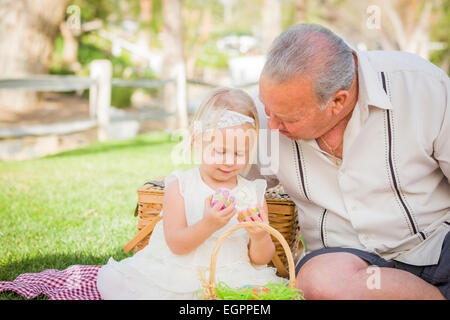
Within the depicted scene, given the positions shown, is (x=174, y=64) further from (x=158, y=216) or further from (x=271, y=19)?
(x=158, y=216)

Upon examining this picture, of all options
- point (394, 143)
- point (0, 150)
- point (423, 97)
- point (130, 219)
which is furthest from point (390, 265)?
point (0, 150)

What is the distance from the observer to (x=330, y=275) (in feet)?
7.22

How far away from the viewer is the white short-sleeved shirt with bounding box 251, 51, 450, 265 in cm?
235

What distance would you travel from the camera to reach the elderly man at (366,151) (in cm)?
223

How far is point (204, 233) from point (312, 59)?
0.89 meters

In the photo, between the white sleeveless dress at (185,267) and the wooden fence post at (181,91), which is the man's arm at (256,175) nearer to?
the white sleeveless dress at (185,267)

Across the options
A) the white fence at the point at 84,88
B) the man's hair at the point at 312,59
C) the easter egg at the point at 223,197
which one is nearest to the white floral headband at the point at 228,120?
the man's hair at the point at 312,59

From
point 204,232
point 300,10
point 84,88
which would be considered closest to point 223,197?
point 204,232

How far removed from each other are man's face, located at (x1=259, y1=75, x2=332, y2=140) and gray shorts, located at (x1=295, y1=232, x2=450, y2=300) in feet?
1.97

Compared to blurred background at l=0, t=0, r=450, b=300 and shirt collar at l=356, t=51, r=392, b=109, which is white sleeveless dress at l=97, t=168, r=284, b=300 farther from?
shirt collar at l=356, t=51, r=392, b=109

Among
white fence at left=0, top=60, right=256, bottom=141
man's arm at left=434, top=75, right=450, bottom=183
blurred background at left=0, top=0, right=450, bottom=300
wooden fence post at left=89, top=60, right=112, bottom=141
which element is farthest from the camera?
wooden fence post at left=89, top=60, right=112, bottom=141

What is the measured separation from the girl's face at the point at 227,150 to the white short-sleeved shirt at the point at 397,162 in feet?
1.14

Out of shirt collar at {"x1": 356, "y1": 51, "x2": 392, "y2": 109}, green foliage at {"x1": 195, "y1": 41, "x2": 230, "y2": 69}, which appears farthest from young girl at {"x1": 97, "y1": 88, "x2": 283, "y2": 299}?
green foliage at {"x1": 195, "y1": 41, "x2": 230, "y2": 69}

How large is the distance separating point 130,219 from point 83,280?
133 centimetres
